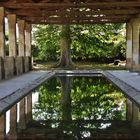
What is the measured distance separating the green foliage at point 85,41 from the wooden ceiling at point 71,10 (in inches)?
227

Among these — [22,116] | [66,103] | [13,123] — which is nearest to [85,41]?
[66,103]

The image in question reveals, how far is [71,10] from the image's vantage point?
2048 centimetres

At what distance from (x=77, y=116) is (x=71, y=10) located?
11.9m

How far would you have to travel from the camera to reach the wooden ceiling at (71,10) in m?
17.7

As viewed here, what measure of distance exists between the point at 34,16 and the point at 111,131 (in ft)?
53.2

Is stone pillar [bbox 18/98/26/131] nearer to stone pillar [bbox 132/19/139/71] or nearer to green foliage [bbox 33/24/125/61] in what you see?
stone pillar [bbox 132/19/139/71]

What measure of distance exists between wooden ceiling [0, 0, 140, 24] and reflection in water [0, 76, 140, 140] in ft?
16.6

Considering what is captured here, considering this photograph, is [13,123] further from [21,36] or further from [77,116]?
[21,36]

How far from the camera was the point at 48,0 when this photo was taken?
706 inches

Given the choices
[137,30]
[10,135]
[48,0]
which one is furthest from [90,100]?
[137,30]

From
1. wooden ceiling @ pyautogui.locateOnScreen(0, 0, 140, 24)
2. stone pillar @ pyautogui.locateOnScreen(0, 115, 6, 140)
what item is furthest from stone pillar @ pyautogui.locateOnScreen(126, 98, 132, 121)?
wooden ceiling @ pyautogui.locateOnScreen(0, 0, 140, 24)

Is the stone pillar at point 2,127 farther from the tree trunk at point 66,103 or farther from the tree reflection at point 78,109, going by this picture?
the tree trunk at point 66,103

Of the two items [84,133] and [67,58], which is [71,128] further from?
[67,58]

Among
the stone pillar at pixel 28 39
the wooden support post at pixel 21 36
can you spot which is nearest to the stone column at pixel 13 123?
the wooden support post at pixel 21 36
